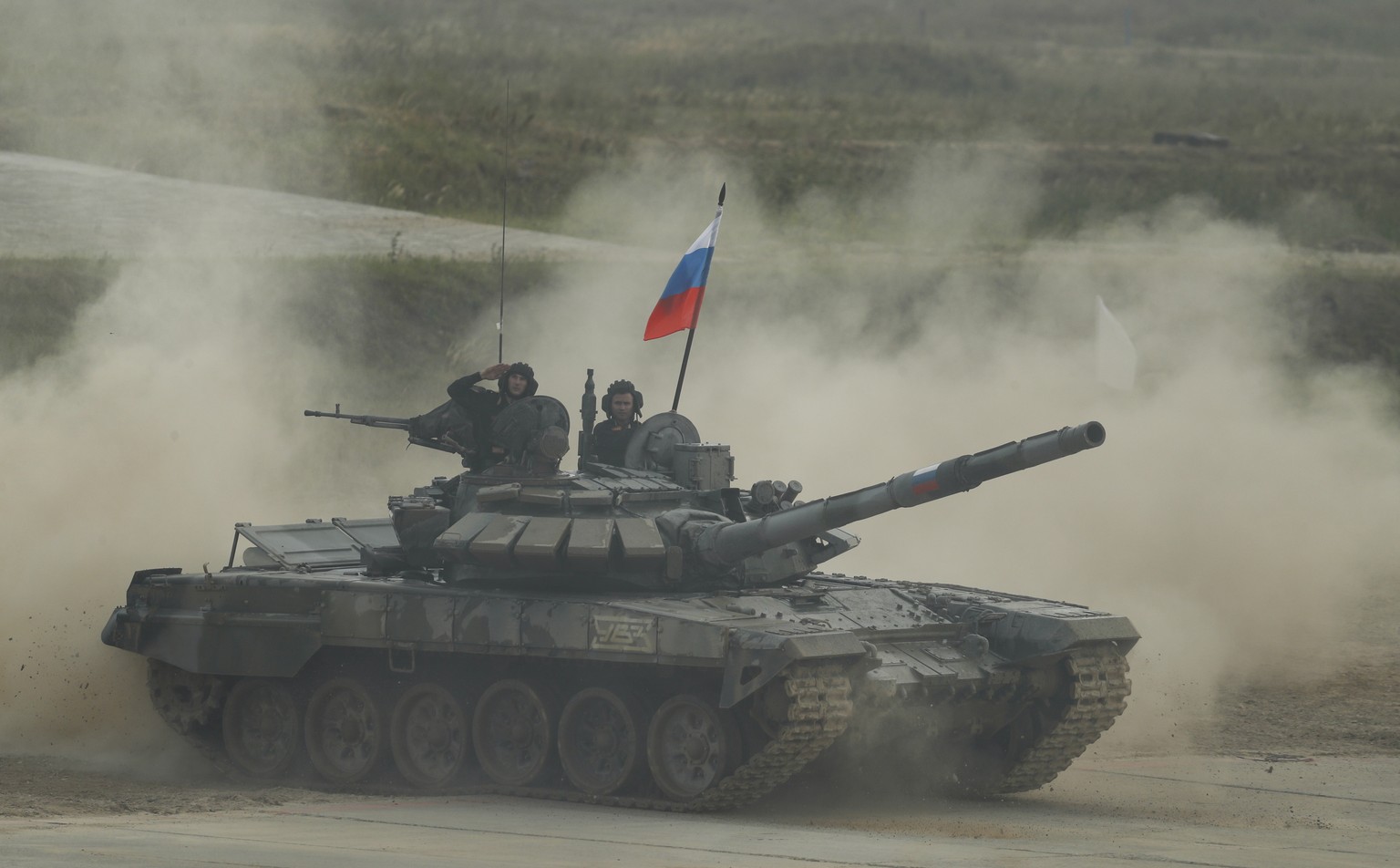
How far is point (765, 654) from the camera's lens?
14.7 metres

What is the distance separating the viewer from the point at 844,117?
1752 inches

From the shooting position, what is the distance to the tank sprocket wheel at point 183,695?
18.5 meters

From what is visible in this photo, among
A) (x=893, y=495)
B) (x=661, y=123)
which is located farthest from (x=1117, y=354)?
(x=661, y=123)

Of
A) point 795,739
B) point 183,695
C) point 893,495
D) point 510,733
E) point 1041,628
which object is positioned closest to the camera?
point 795,739

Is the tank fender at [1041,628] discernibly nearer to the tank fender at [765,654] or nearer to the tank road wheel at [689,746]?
the tank fender at [765,654]

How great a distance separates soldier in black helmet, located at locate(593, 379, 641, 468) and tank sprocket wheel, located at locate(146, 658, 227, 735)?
3.71m

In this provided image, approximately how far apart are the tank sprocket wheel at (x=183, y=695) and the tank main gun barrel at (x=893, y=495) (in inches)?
189

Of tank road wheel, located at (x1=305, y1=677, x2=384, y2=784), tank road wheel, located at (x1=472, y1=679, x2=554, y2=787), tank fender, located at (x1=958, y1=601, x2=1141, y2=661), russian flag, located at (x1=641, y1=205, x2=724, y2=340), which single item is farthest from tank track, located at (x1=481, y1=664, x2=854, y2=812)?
russian flag, located at (x1=641, y1=205, x2=724, y2=340)

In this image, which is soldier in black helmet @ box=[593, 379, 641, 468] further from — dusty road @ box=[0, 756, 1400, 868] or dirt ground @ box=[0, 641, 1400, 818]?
dirt ground @ box=[0, 641, 1400, 818]

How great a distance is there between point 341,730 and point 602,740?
2.67m

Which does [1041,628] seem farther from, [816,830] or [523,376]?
[523,376]

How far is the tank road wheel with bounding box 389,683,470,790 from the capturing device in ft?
56.4

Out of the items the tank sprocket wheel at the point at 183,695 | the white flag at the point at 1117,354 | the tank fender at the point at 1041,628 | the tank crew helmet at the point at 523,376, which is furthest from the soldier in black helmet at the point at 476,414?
the white flag at the point at 1117,354

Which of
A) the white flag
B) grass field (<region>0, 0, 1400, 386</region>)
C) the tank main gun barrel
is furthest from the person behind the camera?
grass field (<region>0, 0, 1400, 386</region>)
